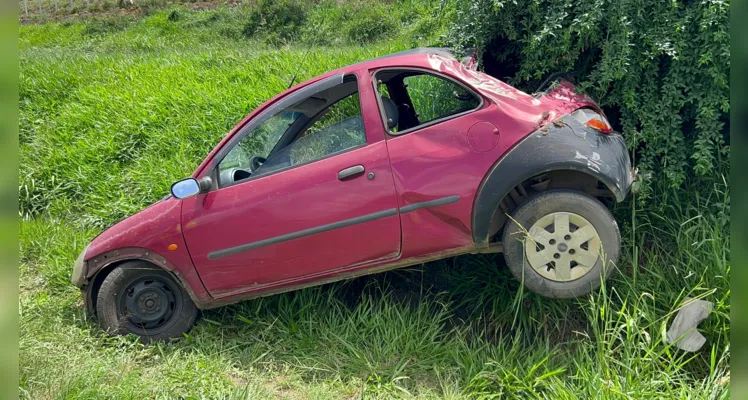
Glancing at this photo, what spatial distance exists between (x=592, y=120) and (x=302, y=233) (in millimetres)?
1946

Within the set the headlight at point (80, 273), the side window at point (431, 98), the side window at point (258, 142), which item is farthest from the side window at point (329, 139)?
the headlight at point (80, 273)

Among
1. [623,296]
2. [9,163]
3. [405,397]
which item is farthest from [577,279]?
[9,163]

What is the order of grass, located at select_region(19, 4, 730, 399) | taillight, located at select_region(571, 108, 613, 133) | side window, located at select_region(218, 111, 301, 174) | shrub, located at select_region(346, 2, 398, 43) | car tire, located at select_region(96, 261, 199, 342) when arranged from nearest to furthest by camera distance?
grass, located at select_region(19, 4, 730, 399) < taillight, located at select_region(571, 108, 613, 133) < side window, located at select_region(218, 111, 301, 174) < car tire, located at select_region(96, 261, 199, 342) < shrub, located at select_region(346, 2, 398, 43)

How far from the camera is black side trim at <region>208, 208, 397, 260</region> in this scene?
3439mm

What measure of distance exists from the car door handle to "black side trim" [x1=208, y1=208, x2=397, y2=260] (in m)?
0.27

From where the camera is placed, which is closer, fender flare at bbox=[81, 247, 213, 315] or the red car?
the red car

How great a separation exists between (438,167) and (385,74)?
35.2 inches

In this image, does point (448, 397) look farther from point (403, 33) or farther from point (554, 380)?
point (403, 33)

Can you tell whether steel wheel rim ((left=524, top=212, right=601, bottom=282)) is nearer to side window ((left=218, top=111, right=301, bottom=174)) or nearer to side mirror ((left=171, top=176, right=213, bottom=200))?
side window ((left=218, top=111, right=301, bottom=174))

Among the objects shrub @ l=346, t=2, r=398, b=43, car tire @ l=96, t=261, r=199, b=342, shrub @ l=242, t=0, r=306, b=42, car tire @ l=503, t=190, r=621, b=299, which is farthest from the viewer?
shrub @ l=242, t=0, r=306, b=42

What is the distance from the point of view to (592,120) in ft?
11.3

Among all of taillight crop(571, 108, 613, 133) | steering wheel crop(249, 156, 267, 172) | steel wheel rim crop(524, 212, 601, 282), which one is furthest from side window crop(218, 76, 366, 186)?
taillight crop(571, 108, 613, 133)

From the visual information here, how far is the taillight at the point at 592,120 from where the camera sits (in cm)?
342

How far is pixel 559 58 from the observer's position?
4.10 meters
